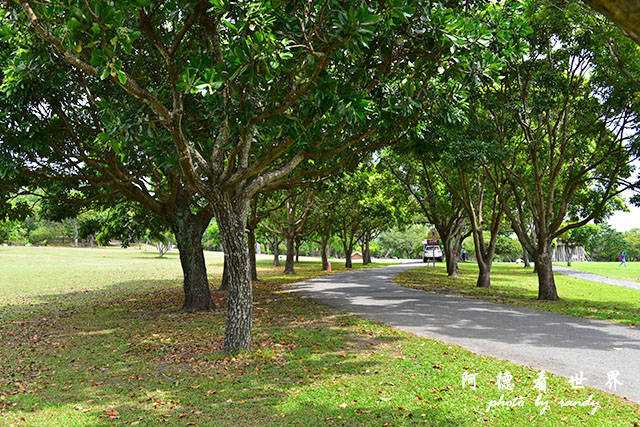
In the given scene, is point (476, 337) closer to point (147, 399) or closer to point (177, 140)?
point (147, 399)

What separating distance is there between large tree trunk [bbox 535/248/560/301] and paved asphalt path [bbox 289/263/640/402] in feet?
8.84

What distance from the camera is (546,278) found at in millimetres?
14828

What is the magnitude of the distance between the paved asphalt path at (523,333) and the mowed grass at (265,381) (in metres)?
0.61

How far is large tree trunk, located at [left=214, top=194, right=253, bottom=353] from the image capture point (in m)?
7.45

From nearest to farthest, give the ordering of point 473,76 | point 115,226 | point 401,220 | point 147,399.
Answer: point 147,399, point 473,76, point 115,226, point 401,220

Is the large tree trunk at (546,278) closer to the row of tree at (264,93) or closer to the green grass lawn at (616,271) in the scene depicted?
the row of tree at (264,93)

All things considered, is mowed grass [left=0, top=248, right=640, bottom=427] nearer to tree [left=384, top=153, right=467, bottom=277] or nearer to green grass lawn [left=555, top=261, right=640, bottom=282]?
tree [left=384, top=153, right=467, bottom=277]

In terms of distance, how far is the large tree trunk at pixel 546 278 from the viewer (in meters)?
14.8

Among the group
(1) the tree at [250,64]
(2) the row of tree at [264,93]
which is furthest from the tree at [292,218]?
(1) the tree at [250,64]

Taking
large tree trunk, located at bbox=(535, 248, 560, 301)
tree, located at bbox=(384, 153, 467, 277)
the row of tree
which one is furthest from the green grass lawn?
the row of tree

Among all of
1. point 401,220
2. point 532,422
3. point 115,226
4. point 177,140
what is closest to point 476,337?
point 532,422

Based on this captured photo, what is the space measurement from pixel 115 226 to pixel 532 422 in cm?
1642

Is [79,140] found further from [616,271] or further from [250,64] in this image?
[616,271]

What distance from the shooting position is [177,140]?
649cm
